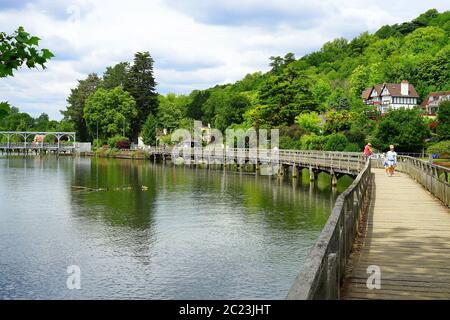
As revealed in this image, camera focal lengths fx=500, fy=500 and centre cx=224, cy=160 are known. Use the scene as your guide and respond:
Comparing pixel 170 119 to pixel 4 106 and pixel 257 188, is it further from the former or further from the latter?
pixel 4 106

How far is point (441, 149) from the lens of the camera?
50.2 metres

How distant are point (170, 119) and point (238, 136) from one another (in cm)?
3187

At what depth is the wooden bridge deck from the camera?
699cm

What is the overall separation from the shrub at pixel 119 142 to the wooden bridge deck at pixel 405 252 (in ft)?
274

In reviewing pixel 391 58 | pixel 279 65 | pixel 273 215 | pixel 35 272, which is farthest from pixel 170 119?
pixel 35 272

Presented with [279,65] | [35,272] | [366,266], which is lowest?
[35,272]

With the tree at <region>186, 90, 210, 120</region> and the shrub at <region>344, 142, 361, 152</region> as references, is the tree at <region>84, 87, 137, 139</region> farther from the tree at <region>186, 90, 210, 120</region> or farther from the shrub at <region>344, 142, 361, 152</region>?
the shrub at <region>344, 142, 361, 152</region>

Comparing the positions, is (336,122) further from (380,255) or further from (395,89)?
(380,255)

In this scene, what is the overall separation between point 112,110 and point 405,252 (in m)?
92.9

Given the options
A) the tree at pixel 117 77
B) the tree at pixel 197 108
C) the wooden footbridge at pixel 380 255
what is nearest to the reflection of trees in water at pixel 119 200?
the wooden footbridge at pixel 380 255

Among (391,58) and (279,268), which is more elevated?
(391,58)

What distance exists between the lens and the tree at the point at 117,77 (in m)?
110

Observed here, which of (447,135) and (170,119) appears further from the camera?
(170,119)

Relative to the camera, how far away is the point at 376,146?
5306 cm
